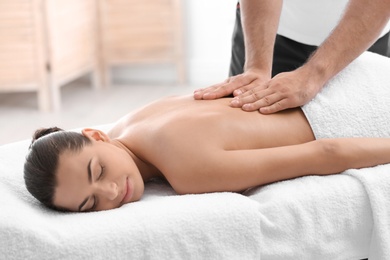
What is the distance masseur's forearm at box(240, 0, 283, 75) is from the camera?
6.97ft

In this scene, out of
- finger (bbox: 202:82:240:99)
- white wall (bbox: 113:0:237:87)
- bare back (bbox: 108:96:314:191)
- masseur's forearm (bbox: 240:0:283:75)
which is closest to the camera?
bare back (bbox: 108:96:314:191)

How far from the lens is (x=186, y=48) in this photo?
4.66 meters

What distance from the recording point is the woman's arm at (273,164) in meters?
1.66

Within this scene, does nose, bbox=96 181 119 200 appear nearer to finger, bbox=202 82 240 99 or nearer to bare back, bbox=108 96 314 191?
bare back, bbox=108 96 314 191

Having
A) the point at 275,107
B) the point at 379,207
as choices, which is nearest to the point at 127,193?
the point at 275,107

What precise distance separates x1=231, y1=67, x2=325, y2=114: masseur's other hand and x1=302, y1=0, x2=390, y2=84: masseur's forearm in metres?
0.07

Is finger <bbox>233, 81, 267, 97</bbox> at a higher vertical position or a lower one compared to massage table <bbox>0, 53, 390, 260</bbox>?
higher

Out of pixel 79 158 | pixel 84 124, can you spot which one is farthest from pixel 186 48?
pixel 79 158

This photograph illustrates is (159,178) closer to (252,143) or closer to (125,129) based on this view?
(125,129)

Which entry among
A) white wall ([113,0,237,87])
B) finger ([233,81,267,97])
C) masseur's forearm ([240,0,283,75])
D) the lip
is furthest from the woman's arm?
white wall ([113,0,237,87])

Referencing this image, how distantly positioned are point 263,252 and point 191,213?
193mm

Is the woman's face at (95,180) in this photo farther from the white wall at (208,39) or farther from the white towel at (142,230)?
the white wall at (208,39)

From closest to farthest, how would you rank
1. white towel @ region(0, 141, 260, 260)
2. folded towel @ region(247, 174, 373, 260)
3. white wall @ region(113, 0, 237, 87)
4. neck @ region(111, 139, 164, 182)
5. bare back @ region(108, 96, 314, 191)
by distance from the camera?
white towel @ region(0, 141, 260, 260)
folded towel @ region(247, 174, 373, 260)
bare back @ region(108, 96, 314, 191)
neck @ region(111, 139, 164, 182)
white wall @ region(113, 0, 237, 87)

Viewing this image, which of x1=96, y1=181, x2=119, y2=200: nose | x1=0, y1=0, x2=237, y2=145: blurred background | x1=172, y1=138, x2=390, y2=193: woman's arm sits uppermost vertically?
x1=172, y1=138, x2=390, y2=193: woman's arm
